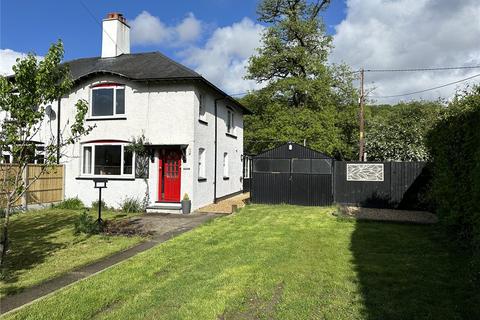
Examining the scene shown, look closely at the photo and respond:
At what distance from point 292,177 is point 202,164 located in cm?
403

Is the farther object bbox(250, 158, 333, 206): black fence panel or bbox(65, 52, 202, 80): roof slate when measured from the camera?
bbox(250, 158, 333, 206): black fence panel

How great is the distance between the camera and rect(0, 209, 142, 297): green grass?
6.12 metres

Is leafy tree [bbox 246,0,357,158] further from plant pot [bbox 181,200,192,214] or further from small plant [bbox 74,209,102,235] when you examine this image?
small plant [bbox 74,209,102,235]

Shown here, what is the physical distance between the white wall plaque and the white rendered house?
6.38 m

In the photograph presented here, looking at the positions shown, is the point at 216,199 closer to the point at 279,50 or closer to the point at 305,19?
the point at 279,50

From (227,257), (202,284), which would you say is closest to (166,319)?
(202,284)

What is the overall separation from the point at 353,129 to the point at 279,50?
32.4ft

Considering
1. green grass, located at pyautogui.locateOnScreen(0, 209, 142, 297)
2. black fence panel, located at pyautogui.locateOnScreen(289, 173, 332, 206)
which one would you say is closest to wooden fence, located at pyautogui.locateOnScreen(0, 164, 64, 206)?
green grass, located at pyautogui.locateOnScreen(0, 209, 142, 297)

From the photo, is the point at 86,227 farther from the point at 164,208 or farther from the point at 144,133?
the point at 144,133

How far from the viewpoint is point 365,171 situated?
1616 centimetres

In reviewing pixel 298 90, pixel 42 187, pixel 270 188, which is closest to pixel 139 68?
pixel 42 187

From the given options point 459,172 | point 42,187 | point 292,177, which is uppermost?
point 459,172

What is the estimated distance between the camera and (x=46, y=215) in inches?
513

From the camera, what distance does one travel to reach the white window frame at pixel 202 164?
622 inches
